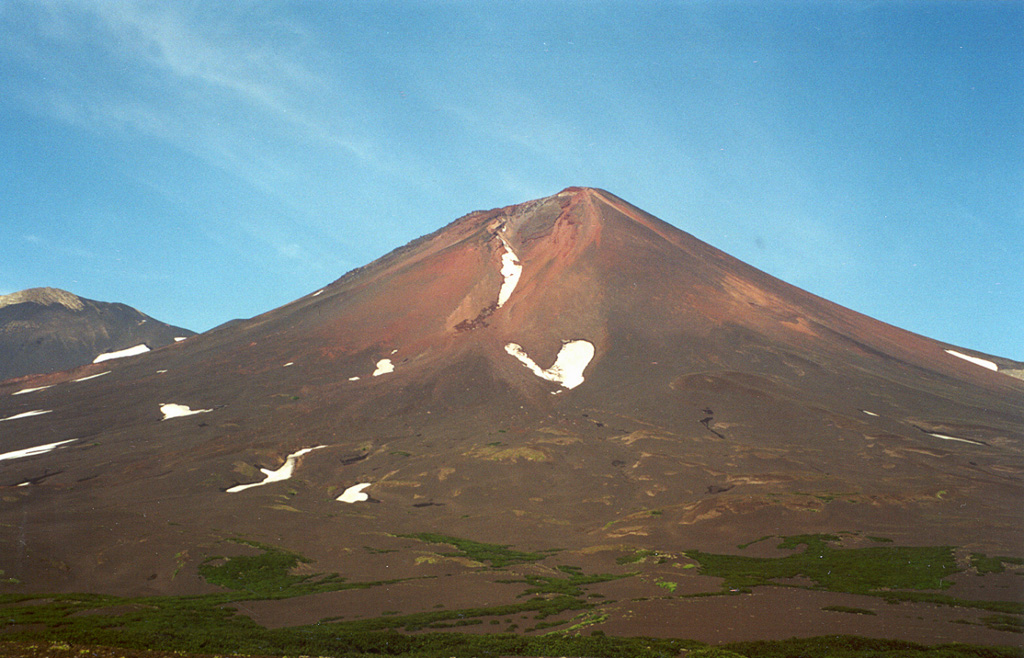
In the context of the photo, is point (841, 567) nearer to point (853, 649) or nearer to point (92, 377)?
point (853, 649)

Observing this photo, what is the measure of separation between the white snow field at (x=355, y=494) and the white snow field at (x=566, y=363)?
99.6 feet

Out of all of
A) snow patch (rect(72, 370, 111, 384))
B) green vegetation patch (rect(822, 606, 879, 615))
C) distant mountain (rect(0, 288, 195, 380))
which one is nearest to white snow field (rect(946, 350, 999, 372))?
green vegetation patch (rect(822, 606, 879, 615))

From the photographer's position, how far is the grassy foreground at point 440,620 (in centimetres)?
2734

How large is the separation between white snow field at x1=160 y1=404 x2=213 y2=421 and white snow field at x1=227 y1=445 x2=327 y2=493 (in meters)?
19.6

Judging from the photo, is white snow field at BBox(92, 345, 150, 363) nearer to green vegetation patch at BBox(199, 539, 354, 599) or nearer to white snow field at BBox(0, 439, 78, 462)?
white snow field at BBox(0, 439, 78, 462)

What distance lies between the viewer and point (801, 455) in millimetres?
70625

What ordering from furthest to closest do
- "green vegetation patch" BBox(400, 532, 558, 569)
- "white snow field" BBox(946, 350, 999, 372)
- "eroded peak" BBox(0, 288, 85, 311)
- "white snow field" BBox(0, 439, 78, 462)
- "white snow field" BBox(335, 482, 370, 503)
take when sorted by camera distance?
"eroded peak" BBox(0, 288, 85, 311), "white snow field" BBox(946, 350, 999, 372), "white snow field" BBox(0, 439, 78, 462), "white snow field" BBox(335, 482, 370, 503), "green vegetation patch" BBox(400, 532, 558, 569)

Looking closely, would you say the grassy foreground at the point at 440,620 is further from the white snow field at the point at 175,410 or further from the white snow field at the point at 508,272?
the white snow field at the point at 508,272

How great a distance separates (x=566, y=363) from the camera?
313 feet

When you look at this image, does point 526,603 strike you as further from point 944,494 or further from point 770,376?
point 770,376

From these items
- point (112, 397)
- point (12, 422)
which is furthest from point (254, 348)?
point (12, 422)

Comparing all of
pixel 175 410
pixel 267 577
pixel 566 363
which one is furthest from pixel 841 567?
pixel 175 410

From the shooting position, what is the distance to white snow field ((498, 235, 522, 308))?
113637 mm

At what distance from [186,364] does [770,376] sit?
84633 mm
